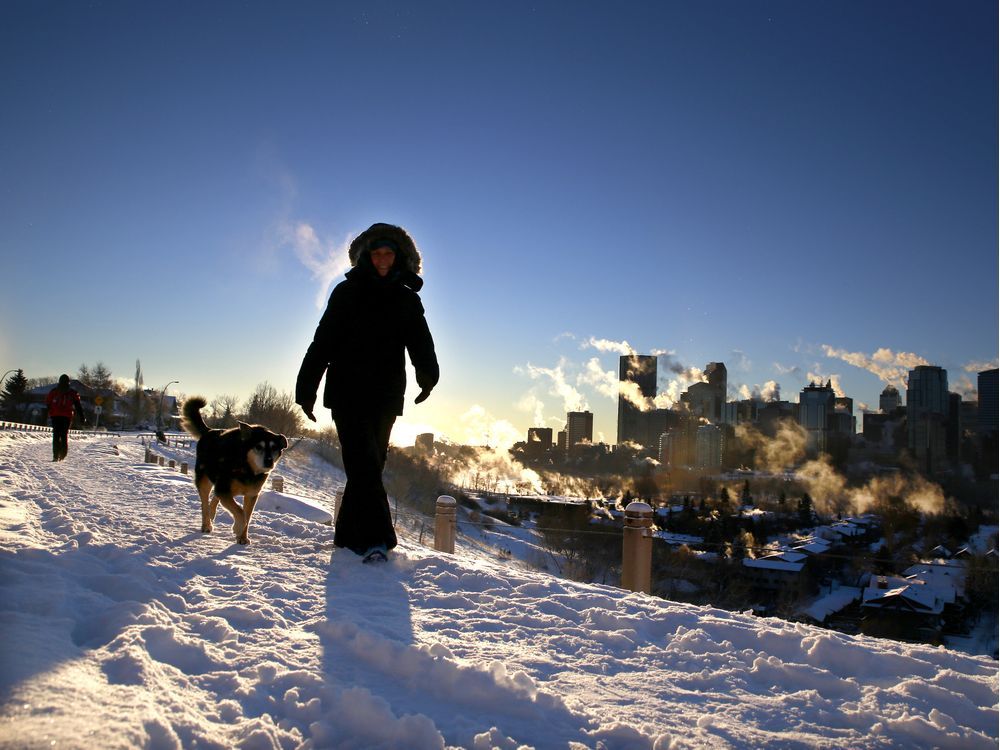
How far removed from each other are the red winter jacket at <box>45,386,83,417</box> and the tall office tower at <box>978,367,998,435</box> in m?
25.8

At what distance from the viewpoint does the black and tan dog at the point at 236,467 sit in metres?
5.56

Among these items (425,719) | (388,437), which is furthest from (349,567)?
(425,719)

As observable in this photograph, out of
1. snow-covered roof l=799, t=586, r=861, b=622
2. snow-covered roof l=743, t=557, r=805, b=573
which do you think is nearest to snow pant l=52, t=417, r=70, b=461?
snow-covered roof l=799, t=586, r=861, b=622

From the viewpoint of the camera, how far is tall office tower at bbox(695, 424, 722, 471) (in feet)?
244

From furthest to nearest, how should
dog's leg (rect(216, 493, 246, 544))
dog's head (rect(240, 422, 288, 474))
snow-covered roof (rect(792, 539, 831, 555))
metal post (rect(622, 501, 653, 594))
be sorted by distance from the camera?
snow-covered roof (rect(792, 539, 831, 555)) < metal post (rect(622, 501, 653, 594)) < dog's head (rect(240, 422, 288, 474)) < dog's leg (rect(216, 493, 246, 544))

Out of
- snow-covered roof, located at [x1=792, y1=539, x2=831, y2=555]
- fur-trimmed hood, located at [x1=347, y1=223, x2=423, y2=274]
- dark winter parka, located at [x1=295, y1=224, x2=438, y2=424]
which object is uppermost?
fur-trimmed hood, located at [x1=347, y1=223, x2=423, y2=274]

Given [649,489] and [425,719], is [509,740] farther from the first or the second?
[649,489]

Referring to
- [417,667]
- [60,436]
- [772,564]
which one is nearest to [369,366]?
[417,667]

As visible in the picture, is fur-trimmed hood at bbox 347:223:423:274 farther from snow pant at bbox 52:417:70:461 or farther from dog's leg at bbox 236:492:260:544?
snow pant at bbox 52:417:70:461

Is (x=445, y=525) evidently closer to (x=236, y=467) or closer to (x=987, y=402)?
(x=236, y=467)

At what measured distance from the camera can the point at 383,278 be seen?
16.1ft

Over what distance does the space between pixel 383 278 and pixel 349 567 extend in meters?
2.23

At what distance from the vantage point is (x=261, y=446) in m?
5.77

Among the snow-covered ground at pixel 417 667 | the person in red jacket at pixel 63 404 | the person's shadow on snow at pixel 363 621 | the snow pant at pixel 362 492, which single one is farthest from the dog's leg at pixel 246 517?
the person in red jacket at pixel 63 404
